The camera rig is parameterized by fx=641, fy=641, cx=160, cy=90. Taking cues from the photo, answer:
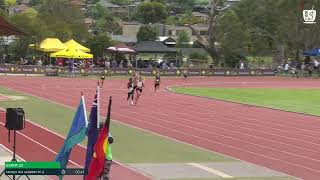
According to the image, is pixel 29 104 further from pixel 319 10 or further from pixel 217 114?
pixel 319 10

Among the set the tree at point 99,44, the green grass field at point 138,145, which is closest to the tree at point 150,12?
the tree at point 99,44

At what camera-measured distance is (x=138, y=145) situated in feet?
59.5

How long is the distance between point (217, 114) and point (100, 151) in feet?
65.3

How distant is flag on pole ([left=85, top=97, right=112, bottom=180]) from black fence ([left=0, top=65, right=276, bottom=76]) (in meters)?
48.5

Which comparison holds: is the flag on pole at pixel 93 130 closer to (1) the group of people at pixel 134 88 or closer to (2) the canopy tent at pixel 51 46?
(1) the group of people at pixel 134 88

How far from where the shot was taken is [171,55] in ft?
266

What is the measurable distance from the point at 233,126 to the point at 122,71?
40856mm

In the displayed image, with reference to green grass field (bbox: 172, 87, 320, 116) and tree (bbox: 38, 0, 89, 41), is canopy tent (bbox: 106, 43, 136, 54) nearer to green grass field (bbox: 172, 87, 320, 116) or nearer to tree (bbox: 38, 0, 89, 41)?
tree (bbox: 38, 0, 89, 41)

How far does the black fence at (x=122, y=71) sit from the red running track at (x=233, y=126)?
22.6 m

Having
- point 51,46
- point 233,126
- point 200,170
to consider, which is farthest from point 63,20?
point 200,170

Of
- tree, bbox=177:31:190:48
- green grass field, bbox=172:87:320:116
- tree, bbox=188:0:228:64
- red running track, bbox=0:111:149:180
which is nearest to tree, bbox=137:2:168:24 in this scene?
tree, bbox=177:31:190:48

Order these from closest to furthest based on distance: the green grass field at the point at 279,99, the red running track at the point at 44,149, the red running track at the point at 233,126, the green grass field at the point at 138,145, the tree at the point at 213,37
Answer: the red running track at the point at 44,149
the green grass field at the point at 138,145
the red running track at the point at 233,126
the green grass field at the point at 279,99
the tree at the point at 213,37

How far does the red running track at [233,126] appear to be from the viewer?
55.5 ft

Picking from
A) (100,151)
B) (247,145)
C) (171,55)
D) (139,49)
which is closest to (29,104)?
(247,145)
